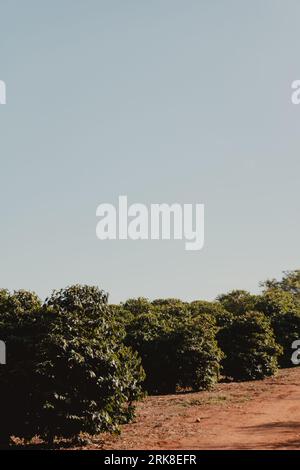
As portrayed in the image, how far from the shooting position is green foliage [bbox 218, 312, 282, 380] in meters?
23.5

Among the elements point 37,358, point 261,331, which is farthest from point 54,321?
point 261,331

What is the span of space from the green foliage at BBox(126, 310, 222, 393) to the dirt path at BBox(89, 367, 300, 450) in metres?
1.05

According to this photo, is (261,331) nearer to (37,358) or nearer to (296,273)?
(37,358)

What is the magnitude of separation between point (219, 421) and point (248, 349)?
33.8 ft

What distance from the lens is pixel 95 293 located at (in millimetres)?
12664

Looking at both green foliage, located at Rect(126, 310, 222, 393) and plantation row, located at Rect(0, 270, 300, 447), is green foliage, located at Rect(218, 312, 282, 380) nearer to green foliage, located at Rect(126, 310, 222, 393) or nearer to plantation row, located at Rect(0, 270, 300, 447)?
green foliage, located at Rect(126, 310, 222, 393)

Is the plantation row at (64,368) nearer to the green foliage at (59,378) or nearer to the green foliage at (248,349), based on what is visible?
the green foliage at (59,378)

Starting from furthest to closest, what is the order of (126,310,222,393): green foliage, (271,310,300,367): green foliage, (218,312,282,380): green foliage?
(271,310,300,367): green foliage, (218,312,282,380): green foliage, (126,310,222,393): green foliage

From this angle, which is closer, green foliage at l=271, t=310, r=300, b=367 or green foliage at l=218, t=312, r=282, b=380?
green foliage at l=218, t=312, r=282, b=380

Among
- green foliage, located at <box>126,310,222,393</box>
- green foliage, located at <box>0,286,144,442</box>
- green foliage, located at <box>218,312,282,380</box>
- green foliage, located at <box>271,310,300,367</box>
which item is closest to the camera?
green foliage, located at <box>0,286,144,442</box>

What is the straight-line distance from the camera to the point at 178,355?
815 inches

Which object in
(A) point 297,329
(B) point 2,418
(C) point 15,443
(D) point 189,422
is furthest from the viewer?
(A) point 297,329

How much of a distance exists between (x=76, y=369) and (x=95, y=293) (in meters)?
2.24

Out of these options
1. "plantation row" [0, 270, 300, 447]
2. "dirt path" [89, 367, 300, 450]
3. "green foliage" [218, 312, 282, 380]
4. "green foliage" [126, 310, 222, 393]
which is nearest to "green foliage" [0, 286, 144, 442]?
"plantation row" [0, 270, 300, 447]
